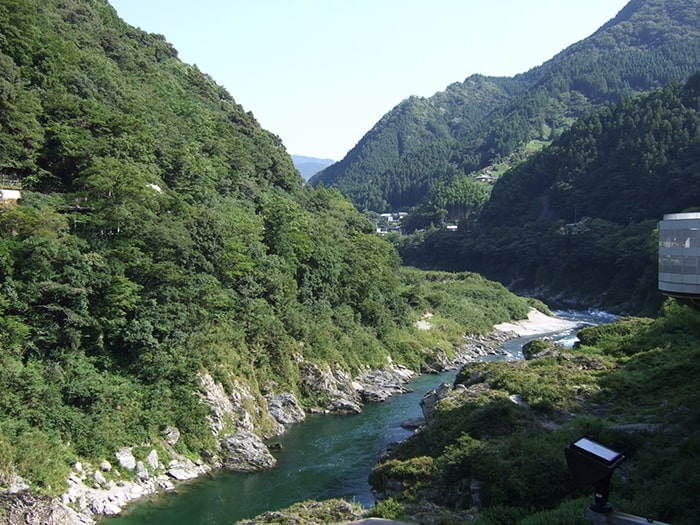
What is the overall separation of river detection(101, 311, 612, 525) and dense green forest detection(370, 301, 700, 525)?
3448 mm

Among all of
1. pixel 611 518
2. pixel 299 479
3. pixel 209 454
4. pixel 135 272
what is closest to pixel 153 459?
pixel 209 454

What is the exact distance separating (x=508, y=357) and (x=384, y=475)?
3711 centimetres

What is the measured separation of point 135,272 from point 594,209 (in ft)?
286

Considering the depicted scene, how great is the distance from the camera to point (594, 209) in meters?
103

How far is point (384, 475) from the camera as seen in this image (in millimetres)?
22781

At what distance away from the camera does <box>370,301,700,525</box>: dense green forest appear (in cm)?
1617

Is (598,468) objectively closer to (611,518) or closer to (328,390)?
(611,518)

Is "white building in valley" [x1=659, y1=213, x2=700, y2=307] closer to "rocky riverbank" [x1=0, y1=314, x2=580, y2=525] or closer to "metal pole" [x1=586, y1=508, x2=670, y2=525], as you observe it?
"metal pole" [x1=586, y1=508, x2=670, y2=525]

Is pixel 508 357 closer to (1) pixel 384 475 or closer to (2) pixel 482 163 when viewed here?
(1) pixel 384 475

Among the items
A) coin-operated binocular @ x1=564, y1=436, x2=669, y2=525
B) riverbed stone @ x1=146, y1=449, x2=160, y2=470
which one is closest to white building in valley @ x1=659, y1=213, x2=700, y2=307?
coin-operated binocular @ x1=564, y1=436, x2=669, y2=525

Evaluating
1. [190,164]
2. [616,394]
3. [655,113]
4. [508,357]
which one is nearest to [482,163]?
[655,113]

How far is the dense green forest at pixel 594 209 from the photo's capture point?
85.7 meters

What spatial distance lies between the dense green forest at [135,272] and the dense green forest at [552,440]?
11308 millimetres

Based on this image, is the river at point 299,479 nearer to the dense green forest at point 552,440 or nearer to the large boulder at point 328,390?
the large boulder at point 328,390
